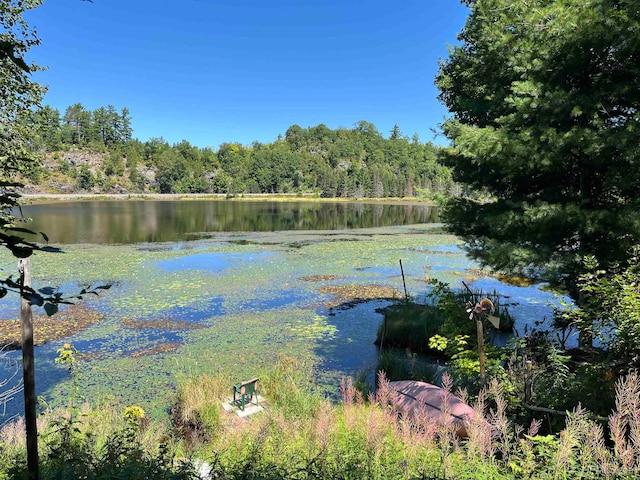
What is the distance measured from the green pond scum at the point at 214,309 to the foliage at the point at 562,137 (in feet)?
16.8

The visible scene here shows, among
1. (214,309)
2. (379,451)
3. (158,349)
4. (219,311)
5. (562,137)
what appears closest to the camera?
(379,451)

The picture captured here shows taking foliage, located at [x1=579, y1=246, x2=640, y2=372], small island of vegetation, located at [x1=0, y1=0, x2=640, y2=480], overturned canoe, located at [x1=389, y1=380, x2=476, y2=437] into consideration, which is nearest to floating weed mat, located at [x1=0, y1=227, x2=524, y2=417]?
small island of vegetation, located at [x1=0, y1=0, x2=640, y2=480]

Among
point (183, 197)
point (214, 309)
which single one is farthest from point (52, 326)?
point (183, 197)

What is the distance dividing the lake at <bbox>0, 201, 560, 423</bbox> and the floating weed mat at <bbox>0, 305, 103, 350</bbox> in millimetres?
376

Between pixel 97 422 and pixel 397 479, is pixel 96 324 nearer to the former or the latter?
pixel 97 422

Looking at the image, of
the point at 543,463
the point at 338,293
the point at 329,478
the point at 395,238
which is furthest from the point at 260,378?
the point at 395,238

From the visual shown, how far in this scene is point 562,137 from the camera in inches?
274

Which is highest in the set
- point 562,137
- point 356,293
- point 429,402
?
point 562,137

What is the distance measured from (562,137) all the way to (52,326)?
14617 millimetres

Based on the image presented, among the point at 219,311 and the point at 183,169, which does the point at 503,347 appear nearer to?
the point at 219,311

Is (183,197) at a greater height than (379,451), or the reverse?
(183,197)

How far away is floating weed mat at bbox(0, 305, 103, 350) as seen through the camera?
11.6 m

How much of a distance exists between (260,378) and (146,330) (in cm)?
592

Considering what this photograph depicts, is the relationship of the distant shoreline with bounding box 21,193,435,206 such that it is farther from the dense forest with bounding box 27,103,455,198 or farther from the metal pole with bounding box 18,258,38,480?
the metal pole with bounding box 18,258,38,480
